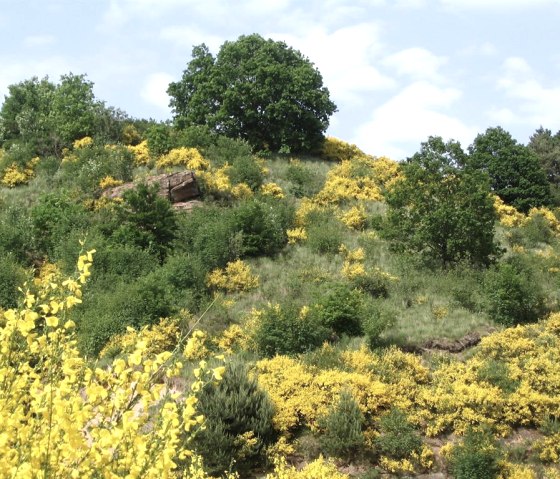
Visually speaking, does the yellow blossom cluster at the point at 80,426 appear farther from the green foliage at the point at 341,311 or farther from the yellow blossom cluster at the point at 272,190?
the yellow blossom cluster at the point at 272,190

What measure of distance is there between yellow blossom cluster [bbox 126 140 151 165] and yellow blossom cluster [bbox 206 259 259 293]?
12.0m

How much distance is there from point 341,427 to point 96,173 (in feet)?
67.2

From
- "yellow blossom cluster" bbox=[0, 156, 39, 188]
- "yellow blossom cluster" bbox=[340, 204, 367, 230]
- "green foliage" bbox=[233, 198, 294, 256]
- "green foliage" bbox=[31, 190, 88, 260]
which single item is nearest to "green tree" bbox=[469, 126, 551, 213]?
"yellow blossom cluster" bbox=[340, 204, 367, 230]

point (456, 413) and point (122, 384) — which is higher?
point (122, 384)

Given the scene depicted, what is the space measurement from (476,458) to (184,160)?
23.1 meters

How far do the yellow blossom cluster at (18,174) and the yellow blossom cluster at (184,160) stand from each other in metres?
6.75

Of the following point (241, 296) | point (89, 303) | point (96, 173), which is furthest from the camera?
point (96, 173)

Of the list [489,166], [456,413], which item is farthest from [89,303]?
[489,166]

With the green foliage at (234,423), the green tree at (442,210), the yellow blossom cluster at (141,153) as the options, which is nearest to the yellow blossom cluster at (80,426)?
the green foliage at (234,423)

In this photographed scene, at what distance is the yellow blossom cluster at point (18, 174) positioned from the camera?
109ft

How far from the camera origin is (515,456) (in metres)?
14.3

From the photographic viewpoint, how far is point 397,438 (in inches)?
553

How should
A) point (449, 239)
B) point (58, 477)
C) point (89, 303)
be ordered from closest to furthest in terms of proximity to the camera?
point (58, 477)
point (89, 303)
point (449, 239)

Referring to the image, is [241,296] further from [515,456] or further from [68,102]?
[68,102]
